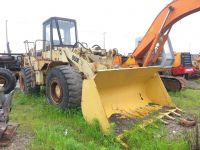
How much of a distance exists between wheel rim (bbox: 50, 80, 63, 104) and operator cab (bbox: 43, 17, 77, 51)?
4.68 ft

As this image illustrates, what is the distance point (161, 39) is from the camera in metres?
10.0

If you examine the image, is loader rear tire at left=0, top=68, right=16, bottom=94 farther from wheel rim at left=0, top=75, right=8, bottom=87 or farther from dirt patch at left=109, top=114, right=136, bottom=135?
dirt patch at left=109, top=114, right=136, bottom=135

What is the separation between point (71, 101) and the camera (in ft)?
20.8

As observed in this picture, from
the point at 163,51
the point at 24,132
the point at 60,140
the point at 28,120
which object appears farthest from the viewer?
the point at 163,51

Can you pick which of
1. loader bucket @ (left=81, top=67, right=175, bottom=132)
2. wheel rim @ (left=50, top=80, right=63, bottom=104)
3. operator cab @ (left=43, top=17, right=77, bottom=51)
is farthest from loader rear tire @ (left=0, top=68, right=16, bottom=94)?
loader bucket @ (left=81, top=67, right=175, bottom=132)

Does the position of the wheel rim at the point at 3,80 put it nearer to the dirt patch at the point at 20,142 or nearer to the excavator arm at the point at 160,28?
the excavator arm at the point at 160,28

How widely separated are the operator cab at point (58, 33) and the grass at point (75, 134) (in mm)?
2020

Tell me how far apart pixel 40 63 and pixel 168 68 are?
5.46 metres

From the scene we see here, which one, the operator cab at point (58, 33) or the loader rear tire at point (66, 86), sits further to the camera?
the operator cab at point (58, 33)

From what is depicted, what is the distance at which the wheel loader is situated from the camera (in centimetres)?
579

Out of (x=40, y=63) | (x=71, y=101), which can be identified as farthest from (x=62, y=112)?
(x=40, y=63)

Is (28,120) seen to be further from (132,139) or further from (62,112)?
(132,139)

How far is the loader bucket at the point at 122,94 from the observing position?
5.53m

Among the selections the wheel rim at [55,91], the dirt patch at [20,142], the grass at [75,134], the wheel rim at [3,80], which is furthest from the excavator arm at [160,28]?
the dirt patch at [20,142]
